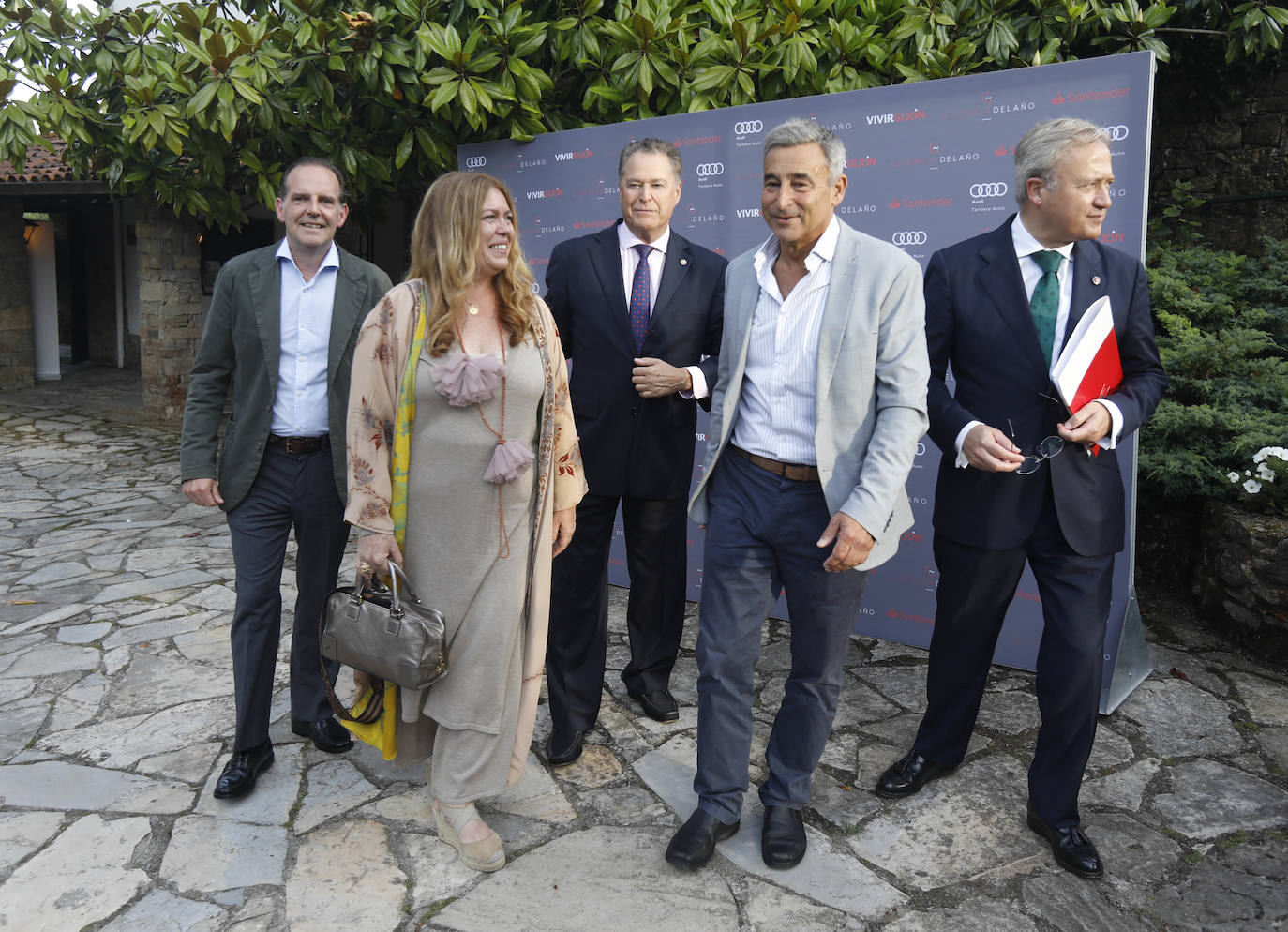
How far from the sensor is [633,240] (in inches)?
141

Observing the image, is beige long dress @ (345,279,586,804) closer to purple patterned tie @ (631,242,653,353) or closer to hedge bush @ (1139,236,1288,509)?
purple patterned tie @ (631,242,653,353)

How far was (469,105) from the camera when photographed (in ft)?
17.1

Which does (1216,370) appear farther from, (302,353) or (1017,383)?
(302,353)

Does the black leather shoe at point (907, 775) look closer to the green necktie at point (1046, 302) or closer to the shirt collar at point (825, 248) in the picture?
the green necktie at point (1046, 302)

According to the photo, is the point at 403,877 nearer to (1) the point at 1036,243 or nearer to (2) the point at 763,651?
(2) the point at 763,651

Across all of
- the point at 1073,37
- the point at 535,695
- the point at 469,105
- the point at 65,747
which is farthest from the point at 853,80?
the point at 65,747

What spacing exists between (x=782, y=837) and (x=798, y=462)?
1082 millimetres

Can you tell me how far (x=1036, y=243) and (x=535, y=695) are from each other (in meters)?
1.96

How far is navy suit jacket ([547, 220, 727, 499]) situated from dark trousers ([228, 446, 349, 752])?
0.91 meters

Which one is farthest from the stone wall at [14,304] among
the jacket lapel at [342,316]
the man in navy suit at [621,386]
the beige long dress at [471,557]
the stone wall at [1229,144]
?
the stone wall at [1229,144]

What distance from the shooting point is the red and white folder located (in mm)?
2740

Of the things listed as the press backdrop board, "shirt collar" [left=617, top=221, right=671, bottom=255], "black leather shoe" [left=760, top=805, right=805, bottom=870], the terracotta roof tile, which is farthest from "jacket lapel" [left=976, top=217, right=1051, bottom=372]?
the terracotta roof tile

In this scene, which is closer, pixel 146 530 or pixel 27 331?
pixel 146 530

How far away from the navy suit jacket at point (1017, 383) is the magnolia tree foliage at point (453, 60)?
236cm
